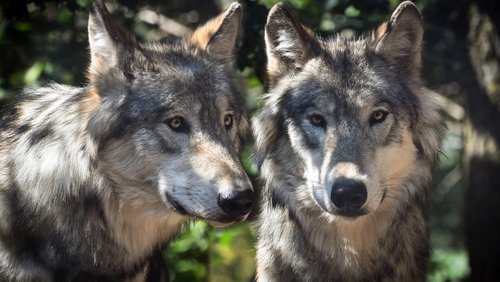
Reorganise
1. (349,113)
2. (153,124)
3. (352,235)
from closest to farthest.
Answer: (153,124)
(349,113)
(352,235)

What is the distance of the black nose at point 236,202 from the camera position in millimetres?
4324

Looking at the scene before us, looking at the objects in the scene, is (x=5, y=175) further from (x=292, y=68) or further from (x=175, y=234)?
(x=292, y=68)

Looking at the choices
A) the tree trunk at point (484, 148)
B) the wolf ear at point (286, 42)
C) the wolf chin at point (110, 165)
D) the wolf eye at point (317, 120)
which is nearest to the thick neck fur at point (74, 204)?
the wolf chin at point (110, 165)

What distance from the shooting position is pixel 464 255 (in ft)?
28.7

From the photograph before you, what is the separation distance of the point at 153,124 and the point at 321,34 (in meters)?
2.13

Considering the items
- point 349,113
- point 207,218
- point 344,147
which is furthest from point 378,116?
point 207,218

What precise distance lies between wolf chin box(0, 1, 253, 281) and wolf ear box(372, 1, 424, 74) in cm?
105

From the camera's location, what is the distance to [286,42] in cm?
515

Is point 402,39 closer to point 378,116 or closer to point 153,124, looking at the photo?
point 378,116

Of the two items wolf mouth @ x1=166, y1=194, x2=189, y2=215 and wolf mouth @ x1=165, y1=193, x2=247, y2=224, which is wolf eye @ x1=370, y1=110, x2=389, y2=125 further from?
wolf mouth @ x1=166, y1=194, x2=189, y2=215

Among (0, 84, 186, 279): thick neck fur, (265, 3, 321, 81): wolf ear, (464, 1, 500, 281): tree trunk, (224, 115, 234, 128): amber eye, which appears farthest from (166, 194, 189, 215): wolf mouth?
(464, 1, 500, 281): tree trunk

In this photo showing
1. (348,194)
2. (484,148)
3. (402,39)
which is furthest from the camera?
(484,148)

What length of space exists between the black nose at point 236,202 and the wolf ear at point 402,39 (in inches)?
53.8

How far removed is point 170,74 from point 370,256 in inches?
60.6
